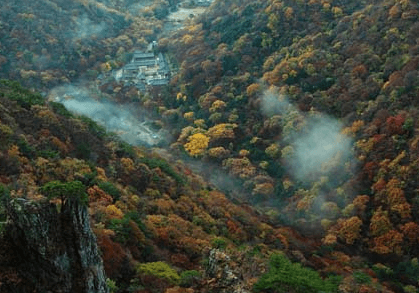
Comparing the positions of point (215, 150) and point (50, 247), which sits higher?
point (215, 150)

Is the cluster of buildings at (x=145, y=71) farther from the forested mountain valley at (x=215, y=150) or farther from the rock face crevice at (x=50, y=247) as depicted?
the rock face crevice at (x=50, y=247)

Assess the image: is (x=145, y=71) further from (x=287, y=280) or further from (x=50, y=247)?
(x=50, y=247)

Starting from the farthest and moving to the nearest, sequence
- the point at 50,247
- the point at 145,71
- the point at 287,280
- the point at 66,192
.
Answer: the point at 145,71
the point at 287,280
the point at 66,192
the point at 50,247

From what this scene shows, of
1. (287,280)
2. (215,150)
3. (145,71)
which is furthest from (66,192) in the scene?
(145,71)

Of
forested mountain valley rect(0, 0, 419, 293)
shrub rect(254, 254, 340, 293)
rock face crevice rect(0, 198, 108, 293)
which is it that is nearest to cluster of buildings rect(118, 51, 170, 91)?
forested mountain valley rect(0, 0, 419, 293)

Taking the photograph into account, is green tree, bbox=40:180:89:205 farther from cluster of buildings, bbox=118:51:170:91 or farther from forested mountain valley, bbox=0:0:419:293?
cluster of buildings, bbox=118:51:170:91

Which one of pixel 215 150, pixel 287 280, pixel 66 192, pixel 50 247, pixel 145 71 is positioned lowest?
pixel 50 247

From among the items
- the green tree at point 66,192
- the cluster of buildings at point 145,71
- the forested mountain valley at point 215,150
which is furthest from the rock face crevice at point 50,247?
the cluster of buildings at point 145,71
